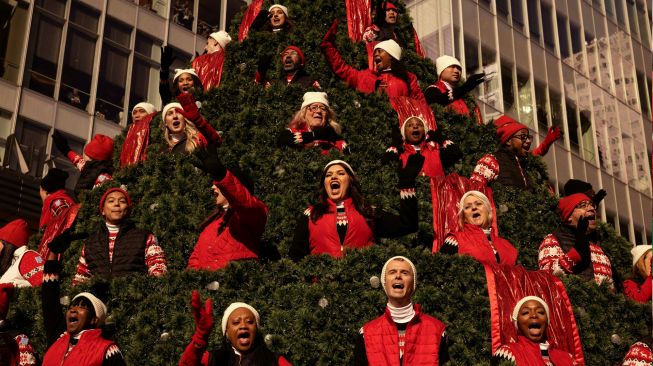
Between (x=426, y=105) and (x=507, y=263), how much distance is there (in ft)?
12.9

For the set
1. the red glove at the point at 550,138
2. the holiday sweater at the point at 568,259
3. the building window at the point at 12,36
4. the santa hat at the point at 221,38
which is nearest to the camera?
A: the holiday sweater at the point at 568,259

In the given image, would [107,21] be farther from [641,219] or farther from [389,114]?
[641,219]

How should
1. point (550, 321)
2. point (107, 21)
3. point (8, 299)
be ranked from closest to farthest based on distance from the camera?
point (550, 321)
point (8, 299)
point (107, 21)

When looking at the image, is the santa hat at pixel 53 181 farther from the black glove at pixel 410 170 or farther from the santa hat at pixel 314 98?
the black glove at pixel 410 170

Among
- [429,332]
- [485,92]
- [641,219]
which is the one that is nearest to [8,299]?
[429,332]

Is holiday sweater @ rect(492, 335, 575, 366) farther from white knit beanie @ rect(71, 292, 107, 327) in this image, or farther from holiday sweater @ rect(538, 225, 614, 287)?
white knit beanie @ rect(71, 292, 107, 327)

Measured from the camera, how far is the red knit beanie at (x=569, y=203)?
34.6 ft

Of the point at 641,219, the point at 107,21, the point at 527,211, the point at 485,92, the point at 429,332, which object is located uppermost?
the point at 107,21

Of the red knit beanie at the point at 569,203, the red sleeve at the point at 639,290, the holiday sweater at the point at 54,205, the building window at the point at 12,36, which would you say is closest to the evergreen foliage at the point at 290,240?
the red knit beanie at the point at 569,203

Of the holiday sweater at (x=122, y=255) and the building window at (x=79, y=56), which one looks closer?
the holiday sweater at (x=122, y=255)

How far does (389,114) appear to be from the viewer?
11.5 metres

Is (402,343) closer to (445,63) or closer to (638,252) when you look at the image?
(638,252)

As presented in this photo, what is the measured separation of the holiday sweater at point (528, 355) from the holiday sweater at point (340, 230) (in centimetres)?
180

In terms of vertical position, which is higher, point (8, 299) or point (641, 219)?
point (641, 219)
